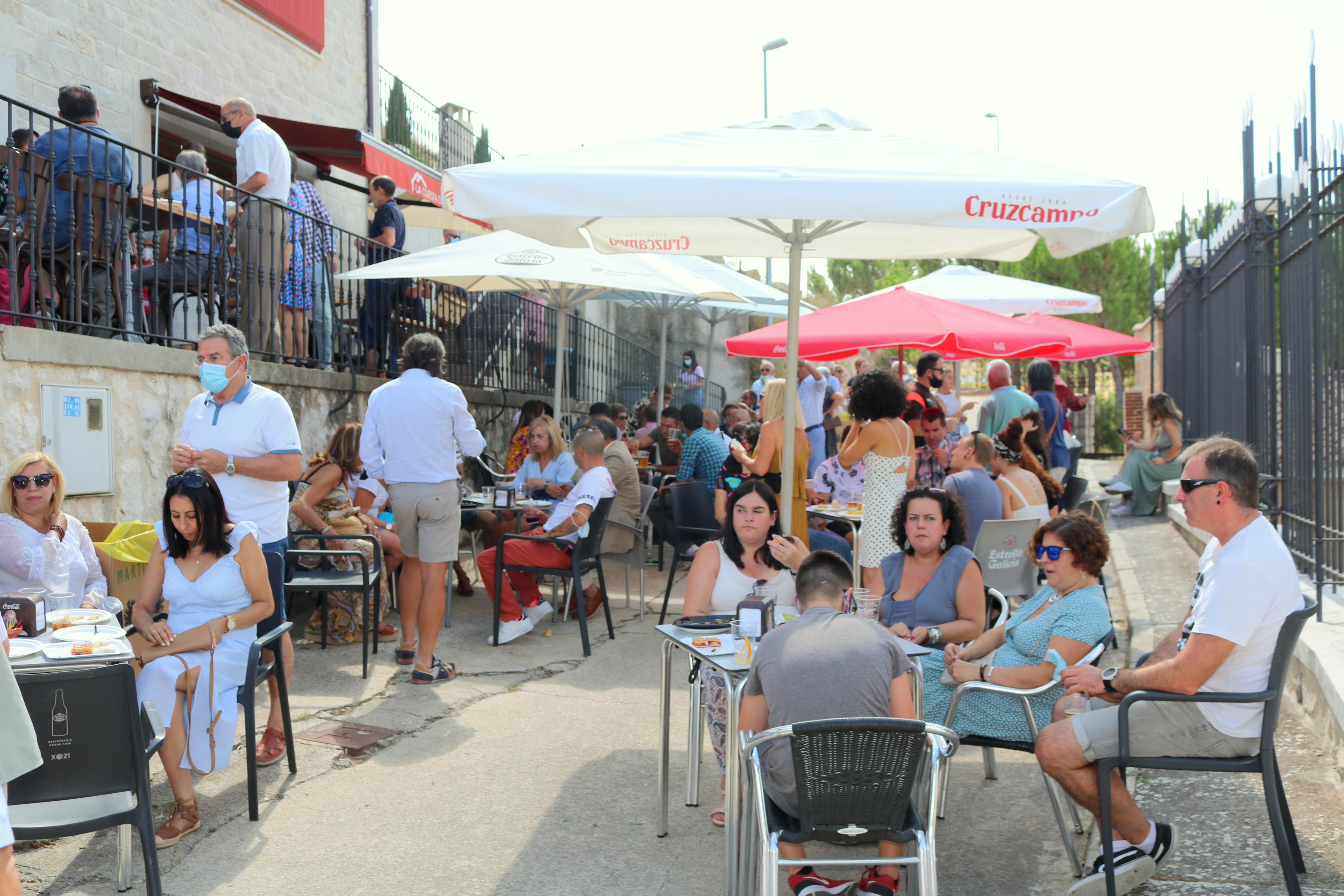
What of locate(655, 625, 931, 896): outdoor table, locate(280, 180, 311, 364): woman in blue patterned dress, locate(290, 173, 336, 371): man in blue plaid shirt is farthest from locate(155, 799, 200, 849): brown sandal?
locate(290, 173, 336, 371): man in blue plaid shirt

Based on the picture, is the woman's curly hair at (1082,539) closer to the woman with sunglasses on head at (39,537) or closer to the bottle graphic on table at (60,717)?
the bottle graphic on table at (60,717)

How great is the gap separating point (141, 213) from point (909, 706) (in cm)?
531

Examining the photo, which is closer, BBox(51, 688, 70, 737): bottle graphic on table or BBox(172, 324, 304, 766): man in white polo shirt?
BBox(51, 688, 70, 737): bottle graphic on table

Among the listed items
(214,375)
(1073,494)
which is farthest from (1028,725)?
(1073,494)

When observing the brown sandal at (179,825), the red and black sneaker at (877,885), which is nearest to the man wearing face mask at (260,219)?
the brown sandal at (179,825)

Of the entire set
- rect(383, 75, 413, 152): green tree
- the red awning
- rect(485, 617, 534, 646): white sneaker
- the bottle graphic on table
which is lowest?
rect(485, 617, 534, 646): white sneaker

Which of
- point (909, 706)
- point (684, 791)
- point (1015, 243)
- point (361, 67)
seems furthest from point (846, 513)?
point (361, 67)

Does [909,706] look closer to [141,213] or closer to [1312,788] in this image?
[1312,788]

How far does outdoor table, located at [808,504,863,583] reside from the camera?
6668 millimetres

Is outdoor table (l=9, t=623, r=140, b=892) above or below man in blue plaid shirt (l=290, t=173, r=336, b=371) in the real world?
below

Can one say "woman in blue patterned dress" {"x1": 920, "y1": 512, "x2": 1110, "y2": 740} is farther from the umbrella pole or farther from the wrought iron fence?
the wrought iron fence

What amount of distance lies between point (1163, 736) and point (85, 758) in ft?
10.2

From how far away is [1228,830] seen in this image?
379 centimetres

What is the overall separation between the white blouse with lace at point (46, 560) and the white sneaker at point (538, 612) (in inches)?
115
